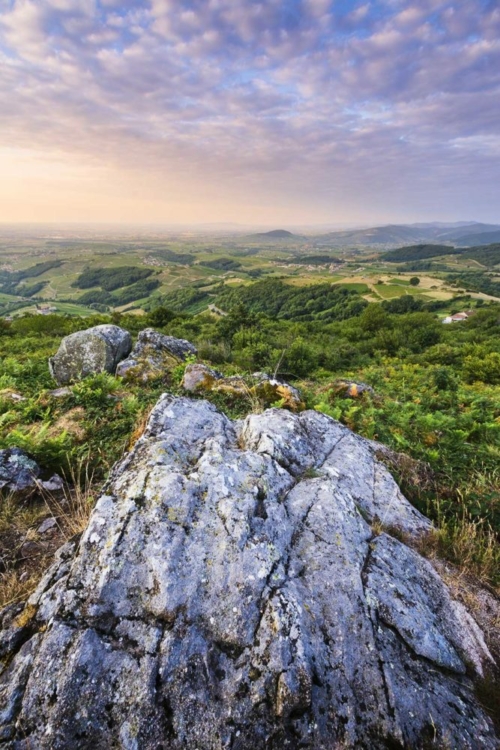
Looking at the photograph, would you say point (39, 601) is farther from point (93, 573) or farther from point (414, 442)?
point (414, 442)

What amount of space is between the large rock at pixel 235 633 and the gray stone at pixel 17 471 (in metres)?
2.10

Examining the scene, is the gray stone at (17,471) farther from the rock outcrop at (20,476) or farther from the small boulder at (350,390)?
the small boulder at (350,390)

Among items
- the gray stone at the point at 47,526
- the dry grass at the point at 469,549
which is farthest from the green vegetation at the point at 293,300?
the gray stone at the point at 47,526

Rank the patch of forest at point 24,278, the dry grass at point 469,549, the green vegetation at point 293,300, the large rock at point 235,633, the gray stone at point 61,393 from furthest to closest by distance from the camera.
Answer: the patch of forest at point 24,278 → the green vegetation at point 293,300 → the gray stone at point 61,393 → the dry grass at point 469,549 → the large rock at point 235,633

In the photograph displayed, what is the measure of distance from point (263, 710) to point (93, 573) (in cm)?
170

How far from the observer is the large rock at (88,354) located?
11.5m

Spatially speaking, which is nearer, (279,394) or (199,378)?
(279,394)

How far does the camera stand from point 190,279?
508ft

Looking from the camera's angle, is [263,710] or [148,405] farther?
[148,405]

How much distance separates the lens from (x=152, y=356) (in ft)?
39.8

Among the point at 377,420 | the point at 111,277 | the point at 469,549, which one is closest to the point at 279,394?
the point at 377,420

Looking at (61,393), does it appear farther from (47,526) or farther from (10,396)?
(47,526)

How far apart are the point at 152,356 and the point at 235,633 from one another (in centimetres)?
1054

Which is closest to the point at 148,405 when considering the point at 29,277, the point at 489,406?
the point at 489,406
